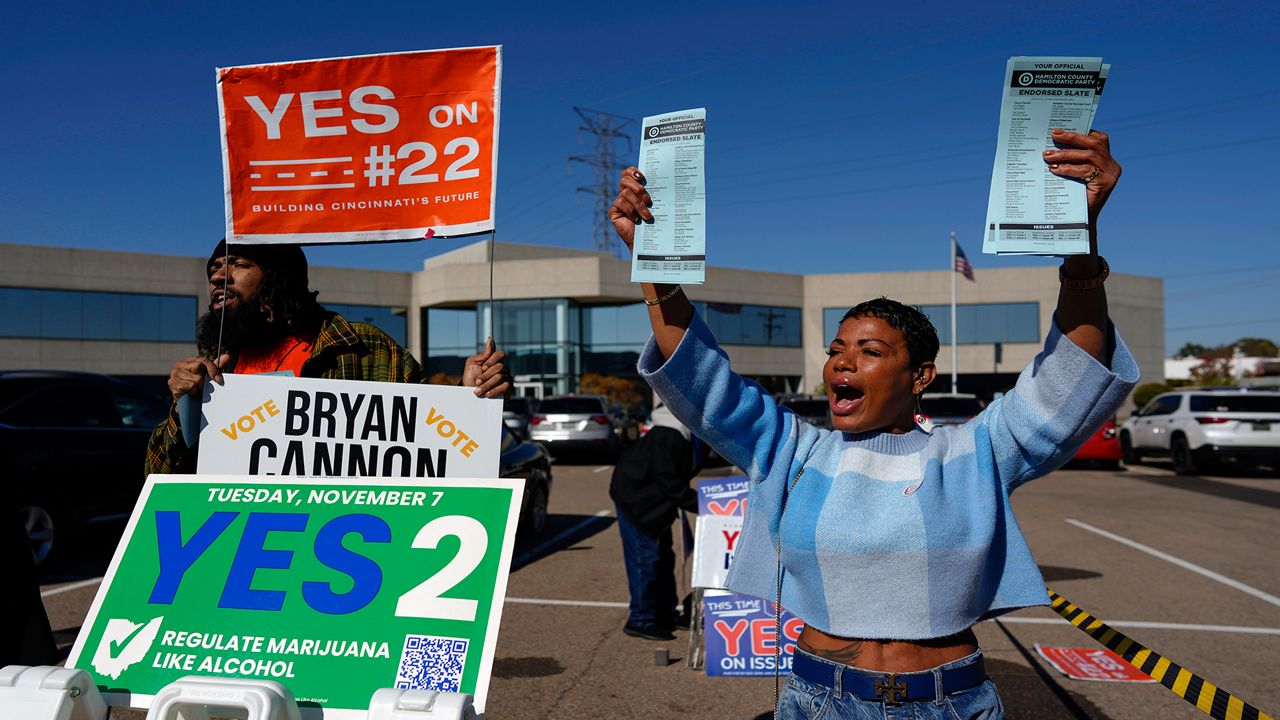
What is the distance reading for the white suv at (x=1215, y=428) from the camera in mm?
16812

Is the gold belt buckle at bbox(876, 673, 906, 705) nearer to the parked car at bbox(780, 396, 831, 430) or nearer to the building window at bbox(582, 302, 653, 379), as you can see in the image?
the parked car at bbox(780, 396, 831, 430)

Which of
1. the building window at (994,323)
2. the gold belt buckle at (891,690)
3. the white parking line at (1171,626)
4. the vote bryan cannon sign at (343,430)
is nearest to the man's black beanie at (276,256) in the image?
the vote bryan cannon sign at (343,430)

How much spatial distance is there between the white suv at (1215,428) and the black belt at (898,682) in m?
17.9

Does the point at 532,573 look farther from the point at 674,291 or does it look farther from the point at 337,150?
the point at 674,291

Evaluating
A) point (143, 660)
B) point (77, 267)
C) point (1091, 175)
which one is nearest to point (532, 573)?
point (143, 660)

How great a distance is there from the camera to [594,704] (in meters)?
4.82

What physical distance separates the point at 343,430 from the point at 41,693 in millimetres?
1055

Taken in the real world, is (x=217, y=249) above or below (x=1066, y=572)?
above

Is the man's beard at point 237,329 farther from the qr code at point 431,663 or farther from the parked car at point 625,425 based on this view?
the parked car at point 625,425

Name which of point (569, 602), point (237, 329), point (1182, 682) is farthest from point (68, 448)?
point (1182, 682)

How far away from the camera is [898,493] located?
213 cm

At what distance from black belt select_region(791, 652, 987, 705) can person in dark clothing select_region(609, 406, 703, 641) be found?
393 centimetres

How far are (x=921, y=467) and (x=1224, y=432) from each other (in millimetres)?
18077

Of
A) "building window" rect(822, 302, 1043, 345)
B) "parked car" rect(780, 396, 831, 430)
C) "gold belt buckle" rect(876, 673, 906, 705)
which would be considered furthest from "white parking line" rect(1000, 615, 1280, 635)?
"building window" rect(822, 302, 1043, 345)
